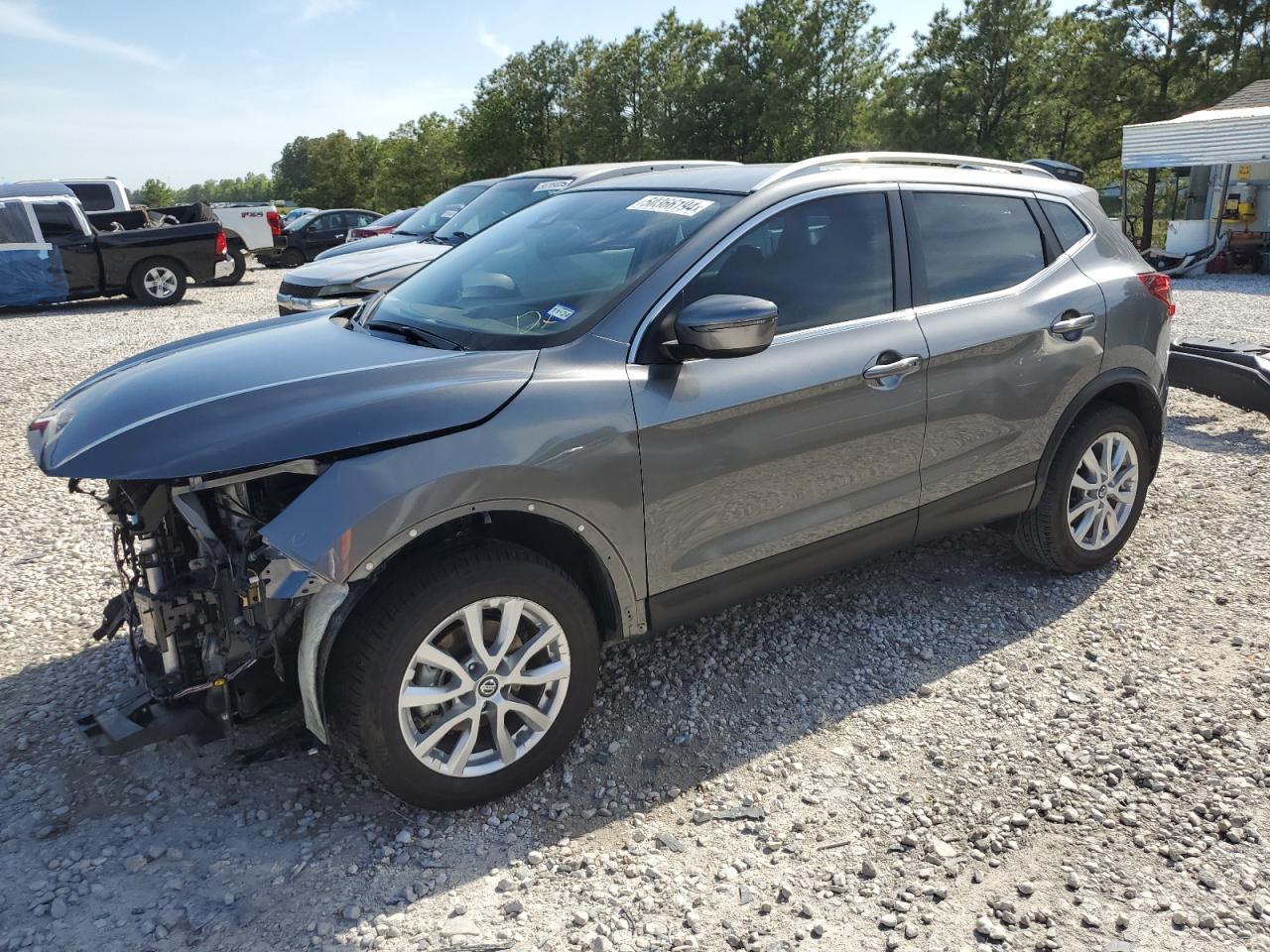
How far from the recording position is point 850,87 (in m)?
39.9

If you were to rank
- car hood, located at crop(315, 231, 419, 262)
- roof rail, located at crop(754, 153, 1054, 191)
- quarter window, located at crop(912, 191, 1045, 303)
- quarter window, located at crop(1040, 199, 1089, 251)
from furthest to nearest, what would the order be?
car hood, located at crop(315, 231, 419, 262)
quarter window, located at crop(1040, 199, 1089, 251)
quarter window, located at crop(912, 191, 1045, 303)
roof rail, located at crop(754, 153, 1054, 191)

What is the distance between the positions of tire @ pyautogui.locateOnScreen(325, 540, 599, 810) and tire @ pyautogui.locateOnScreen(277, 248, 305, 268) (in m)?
24.6

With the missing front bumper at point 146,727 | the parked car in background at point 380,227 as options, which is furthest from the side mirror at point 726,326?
the parked car in background at point 380,227

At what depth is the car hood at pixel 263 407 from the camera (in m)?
2.53

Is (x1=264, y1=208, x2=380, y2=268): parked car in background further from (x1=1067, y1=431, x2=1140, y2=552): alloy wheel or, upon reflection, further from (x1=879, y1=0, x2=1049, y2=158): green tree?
(x1=1067, y1=431, x2=1140, y2=552): alloy wheel

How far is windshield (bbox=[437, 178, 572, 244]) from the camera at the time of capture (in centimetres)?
944

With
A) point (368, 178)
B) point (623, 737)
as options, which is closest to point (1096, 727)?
point (623, 737)

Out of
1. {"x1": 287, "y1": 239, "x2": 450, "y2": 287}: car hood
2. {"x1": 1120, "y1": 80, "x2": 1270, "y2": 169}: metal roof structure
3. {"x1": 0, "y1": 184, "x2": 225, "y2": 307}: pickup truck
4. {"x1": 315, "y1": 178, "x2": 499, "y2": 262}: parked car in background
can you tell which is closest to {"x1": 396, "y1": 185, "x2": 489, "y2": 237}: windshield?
{"x1": 315, "y1": 178, "x2": 499, "y2": 262}: parked car in background

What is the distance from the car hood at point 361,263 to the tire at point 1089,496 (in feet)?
18.3

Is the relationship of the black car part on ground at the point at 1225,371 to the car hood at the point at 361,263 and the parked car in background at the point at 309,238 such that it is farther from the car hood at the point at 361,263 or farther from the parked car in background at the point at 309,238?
the parked car in background at the point at 309,238

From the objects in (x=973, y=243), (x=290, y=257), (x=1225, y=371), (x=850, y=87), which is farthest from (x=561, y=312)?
(x=850, y=87)

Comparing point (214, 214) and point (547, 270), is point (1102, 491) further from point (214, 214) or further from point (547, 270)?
point (214, 214)

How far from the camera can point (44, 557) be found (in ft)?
16.0

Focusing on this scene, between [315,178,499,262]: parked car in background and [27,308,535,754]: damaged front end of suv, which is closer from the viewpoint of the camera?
[27,308,535,754]: damaged front end of suv
